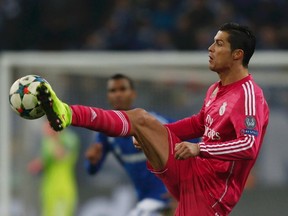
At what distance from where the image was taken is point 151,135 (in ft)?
18.9

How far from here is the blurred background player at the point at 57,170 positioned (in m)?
10.5

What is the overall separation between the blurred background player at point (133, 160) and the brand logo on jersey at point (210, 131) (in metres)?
1.68

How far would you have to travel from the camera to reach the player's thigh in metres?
5.68

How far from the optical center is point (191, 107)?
33.0ft

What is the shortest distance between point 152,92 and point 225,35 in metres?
4.48

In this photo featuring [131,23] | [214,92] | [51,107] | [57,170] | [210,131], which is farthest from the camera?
[131,23]

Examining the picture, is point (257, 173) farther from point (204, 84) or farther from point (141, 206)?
point (141, 206)

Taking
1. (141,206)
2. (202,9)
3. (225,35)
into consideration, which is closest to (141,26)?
(202,9)

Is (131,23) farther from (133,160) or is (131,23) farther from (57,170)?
(133,160)

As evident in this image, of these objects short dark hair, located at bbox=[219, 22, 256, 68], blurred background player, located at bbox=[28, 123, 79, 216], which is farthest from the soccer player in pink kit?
blurred background player, located at bbox=[28, 123, 79, 216]

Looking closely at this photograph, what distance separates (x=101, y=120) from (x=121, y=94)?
2235 mm

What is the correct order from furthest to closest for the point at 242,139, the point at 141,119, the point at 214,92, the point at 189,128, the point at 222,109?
the point at 189,128 → the point at 214,92 → the point at 222,109 → the point at 141,119 → the point at 242,139

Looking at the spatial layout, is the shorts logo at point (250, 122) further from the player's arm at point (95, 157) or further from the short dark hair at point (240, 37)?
the player's arm at point (95, 157)

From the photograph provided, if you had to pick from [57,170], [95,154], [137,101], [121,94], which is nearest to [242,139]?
[95,154]
